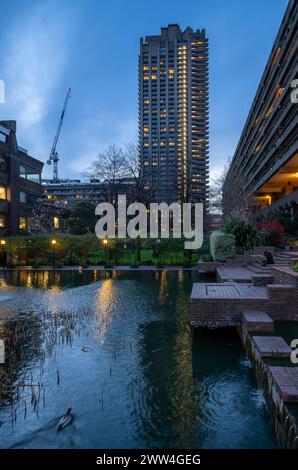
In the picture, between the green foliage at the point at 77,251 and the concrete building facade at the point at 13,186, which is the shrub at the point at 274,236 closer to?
the green foliage at the point at 77,251

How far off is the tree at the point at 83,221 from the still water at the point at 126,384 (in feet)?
139

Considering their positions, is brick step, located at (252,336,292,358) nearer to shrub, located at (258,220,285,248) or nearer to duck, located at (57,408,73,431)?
duck, located at (57,408,73,431)

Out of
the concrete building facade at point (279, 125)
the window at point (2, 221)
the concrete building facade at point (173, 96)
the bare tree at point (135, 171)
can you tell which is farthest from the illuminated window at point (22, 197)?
the concrete building facade at point (173, 96)

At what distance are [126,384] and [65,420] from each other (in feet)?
5.14

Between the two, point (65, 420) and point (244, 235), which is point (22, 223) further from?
point (65, 420)

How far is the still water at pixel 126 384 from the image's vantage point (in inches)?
196

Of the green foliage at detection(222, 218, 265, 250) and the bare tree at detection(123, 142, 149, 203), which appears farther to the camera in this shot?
the bare tree at detection(123, 142, 149, 203)

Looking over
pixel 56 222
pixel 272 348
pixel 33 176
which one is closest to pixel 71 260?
pixel 272 348

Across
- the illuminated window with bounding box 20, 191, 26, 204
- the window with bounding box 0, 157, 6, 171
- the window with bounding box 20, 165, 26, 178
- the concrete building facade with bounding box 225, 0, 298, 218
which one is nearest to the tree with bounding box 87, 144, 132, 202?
the window with bounding box 0, 157, 6, 171

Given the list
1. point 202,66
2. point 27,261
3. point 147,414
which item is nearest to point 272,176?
point 27,261

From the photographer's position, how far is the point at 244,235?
23.5 meters

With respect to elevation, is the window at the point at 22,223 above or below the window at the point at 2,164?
below

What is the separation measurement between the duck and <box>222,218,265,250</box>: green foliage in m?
19.4

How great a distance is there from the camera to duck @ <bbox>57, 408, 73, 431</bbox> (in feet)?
17.0
